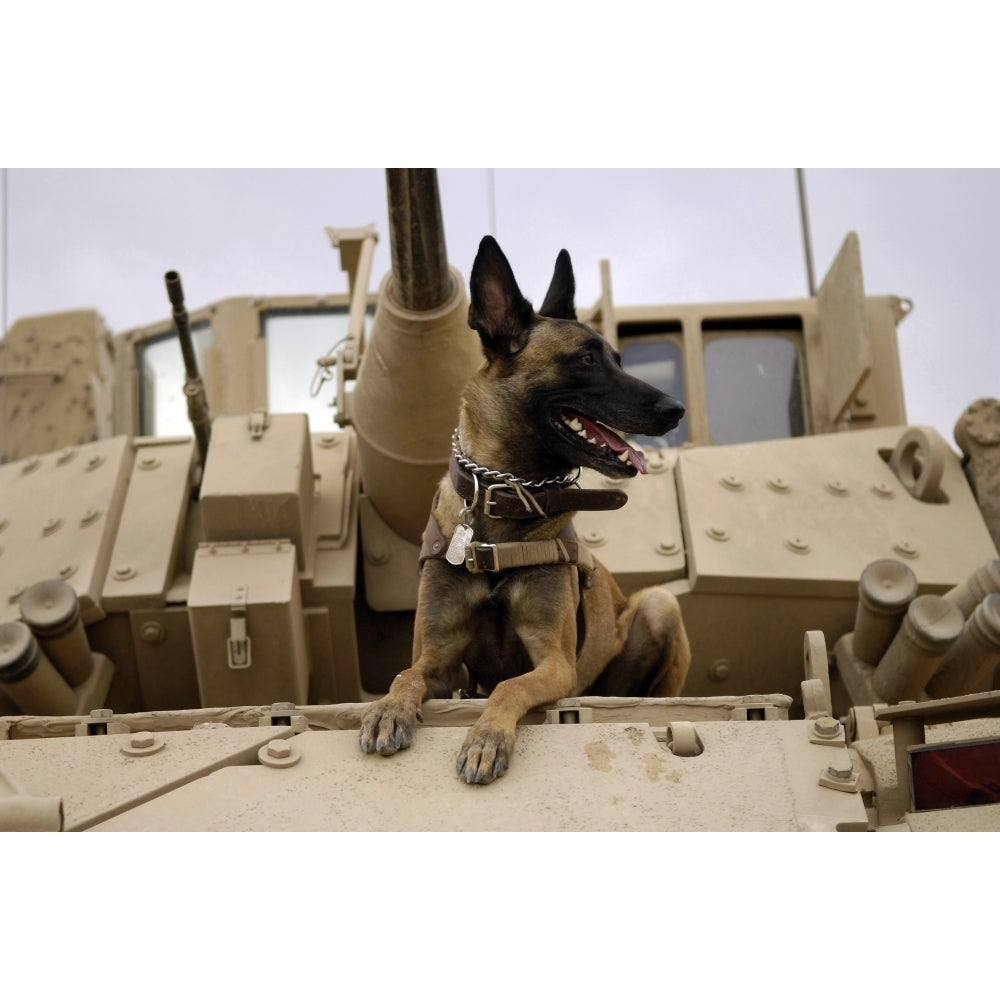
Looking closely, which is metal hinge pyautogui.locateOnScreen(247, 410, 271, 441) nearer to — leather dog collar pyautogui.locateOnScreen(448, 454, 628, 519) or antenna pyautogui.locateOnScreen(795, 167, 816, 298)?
leather dog collar pyautogui.locateOnScreen(448, 454, 628, 519)

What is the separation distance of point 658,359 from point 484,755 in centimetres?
514

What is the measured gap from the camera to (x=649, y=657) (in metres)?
5.34

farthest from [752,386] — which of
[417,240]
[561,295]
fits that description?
[561,295]

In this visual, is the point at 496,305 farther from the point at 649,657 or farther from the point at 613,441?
the point at 649,657

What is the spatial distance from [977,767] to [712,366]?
508 centimetres

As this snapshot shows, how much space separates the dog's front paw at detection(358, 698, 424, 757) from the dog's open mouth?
2.77 ft

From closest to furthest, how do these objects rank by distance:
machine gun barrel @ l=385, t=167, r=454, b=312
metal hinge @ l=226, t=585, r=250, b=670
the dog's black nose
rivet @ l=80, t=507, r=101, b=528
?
the dog's black nose
machine gun barrel @ l=385, t=167, r=454, b=312
metal hinge @ l=226, t=585, r=250, b=670
rivet @ l=80, t=507, r=101, b=528

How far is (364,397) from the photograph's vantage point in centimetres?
655

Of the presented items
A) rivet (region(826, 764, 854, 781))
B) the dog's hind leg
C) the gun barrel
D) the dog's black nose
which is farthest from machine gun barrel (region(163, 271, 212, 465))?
rivet (region(826, 764, 854, 781))

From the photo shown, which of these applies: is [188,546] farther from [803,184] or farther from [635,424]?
[803,184]

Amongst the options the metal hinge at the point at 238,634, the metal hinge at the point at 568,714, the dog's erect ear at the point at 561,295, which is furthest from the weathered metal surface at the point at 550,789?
the metal hinge at the point at 238,634

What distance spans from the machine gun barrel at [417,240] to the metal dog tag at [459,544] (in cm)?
145

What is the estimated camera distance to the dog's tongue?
175 inches

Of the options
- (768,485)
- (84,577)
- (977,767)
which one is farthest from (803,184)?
(977,767)
